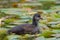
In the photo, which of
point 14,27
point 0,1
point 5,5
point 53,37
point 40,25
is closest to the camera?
point 53,37

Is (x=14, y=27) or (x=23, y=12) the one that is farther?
(x=23, y=12)

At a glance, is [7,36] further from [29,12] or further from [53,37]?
[29,12]

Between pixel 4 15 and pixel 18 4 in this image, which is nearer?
pixel 4 15

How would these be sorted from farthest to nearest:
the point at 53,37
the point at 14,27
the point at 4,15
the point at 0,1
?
the point at 0,1, the point at 4,15, the point at 14,27, the point at 53,37

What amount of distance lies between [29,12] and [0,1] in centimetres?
200

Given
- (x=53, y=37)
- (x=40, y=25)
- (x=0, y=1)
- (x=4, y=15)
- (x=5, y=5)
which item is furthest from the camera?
(x=0, y=1)

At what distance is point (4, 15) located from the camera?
7.80 metres

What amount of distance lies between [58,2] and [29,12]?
160cm

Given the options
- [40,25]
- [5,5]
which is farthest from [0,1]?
[40,25]

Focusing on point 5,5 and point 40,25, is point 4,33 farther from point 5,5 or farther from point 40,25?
point 5,5

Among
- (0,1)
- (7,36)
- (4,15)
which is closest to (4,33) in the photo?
(7,36)

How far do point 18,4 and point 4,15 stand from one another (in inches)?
64.9

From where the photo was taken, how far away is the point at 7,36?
6188 millimetres

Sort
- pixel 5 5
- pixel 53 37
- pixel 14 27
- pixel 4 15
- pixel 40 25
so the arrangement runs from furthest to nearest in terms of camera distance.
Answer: pixel 5 5 → pixel 4 15 → pixel 40 25 → pixel 14 27 → pixel 53 37
